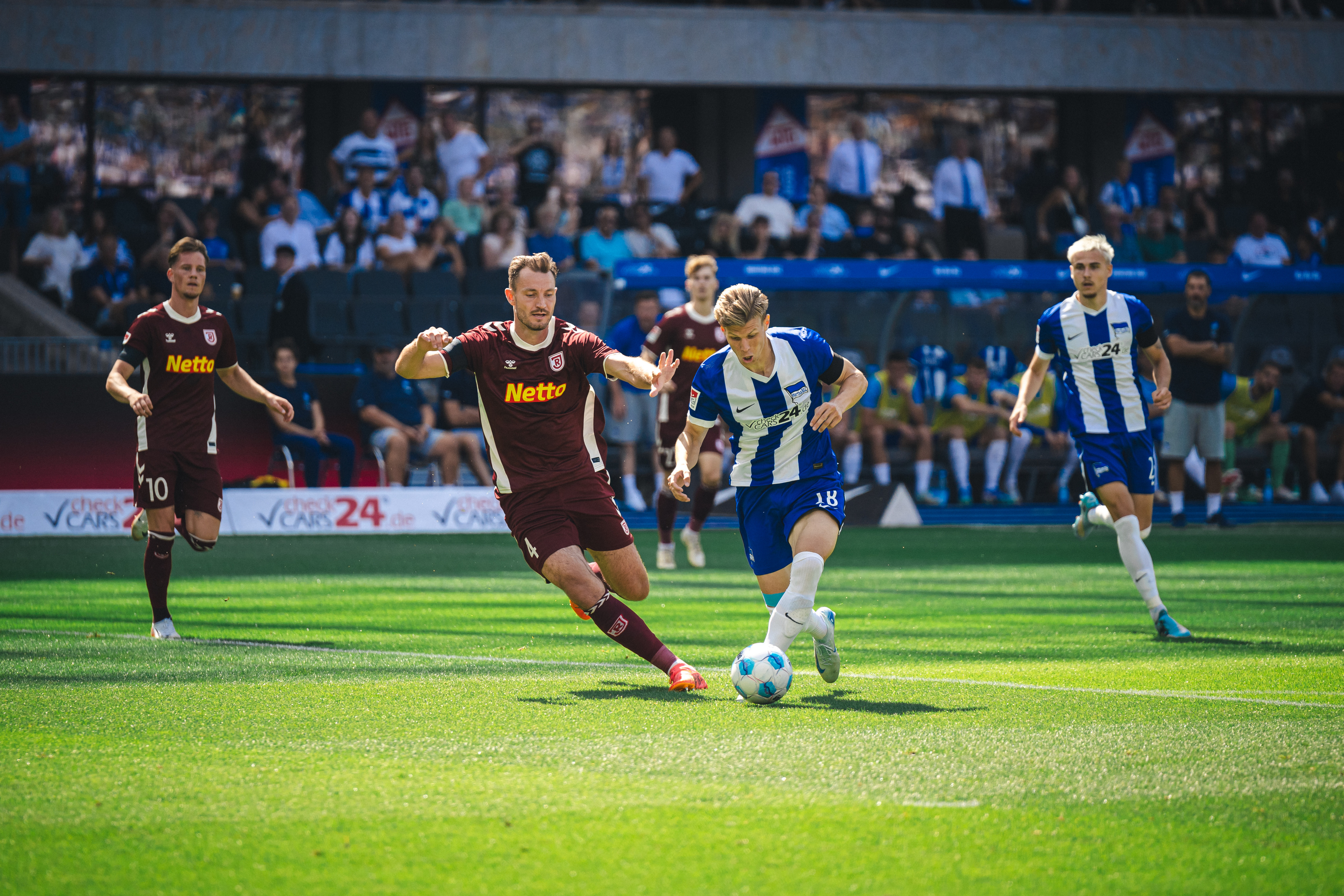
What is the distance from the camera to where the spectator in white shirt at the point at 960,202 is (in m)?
23.0

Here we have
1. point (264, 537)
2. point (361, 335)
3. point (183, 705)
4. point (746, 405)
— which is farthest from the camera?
point (361, 335)

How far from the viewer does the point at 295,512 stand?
16.8 m

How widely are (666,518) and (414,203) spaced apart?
9699 millimetres

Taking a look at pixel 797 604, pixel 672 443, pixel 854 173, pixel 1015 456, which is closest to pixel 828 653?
pixel 797 604

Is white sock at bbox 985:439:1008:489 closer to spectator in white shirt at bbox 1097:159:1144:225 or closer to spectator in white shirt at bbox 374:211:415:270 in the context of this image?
spectator in white shirt at bbox 1097:159:1144:225

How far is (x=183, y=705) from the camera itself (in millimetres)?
6445

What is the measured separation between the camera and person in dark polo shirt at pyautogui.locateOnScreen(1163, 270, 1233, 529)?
52.6 ft

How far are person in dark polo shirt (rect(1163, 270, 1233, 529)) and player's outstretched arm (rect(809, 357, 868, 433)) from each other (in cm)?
942

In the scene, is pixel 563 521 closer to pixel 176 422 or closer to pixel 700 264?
pixel 176 422

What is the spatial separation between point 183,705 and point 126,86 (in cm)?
2076

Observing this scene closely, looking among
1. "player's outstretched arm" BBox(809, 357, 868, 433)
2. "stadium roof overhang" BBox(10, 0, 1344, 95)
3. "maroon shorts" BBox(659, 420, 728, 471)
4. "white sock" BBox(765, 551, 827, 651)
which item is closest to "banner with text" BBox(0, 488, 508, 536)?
"maroon shorts" BBox(659, 420, 728, 471)

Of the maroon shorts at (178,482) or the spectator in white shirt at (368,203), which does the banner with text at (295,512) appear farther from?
the maroon shorts at (178,482)

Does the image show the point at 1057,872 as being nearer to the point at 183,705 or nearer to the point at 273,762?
the point at 273,762

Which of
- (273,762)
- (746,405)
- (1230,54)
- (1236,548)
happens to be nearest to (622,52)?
(1230,54)
